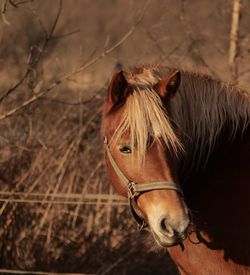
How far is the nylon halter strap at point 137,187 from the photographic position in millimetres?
2652

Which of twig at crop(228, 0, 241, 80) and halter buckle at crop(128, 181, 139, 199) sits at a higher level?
halter buckle at crop(128, 181, 139, 199)

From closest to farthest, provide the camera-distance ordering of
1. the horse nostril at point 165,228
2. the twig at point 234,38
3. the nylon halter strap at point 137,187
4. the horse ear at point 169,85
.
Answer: the horse nostril at point 165,228 → the nylon halter strap at point 137,187 → the horse ear at point 169,85 → the twig at point 234,38

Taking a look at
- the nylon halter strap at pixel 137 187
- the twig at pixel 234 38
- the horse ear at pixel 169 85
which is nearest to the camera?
the nylon halter strap at pixel 137 187

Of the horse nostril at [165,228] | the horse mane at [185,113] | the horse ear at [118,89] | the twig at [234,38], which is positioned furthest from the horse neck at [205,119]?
the twig at [234,38]

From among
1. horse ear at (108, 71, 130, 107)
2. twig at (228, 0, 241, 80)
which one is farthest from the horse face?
twig at (228, 0, 241, 80)

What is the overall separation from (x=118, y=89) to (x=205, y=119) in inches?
18.2

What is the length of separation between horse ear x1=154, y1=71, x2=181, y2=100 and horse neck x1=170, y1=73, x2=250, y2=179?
0.06 meters

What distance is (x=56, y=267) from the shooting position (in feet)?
17.6

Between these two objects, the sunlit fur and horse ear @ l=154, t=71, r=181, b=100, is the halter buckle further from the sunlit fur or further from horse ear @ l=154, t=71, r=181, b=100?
horse ear @ l=154, t=71, r=181, b=100

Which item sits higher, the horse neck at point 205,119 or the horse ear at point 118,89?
the horse ear at point 118,89

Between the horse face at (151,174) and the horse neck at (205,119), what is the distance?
0.17 metres

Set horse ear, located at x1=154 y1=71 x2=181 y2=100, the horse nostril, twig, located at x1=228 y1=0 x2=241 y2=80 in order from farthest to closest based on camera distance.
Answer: twig, located at x1=228 y1=0 x2=241 y2=80
horse ear, located at x1=154 y1=71 x2=181 y2=100
the horse nostril

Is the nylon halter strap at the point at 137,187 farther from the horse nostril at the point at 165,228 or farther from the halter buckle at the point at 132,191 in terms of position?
the horse nostril at the point at 165,228

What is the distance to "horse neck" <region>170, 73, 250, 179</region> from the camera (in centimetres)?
291
